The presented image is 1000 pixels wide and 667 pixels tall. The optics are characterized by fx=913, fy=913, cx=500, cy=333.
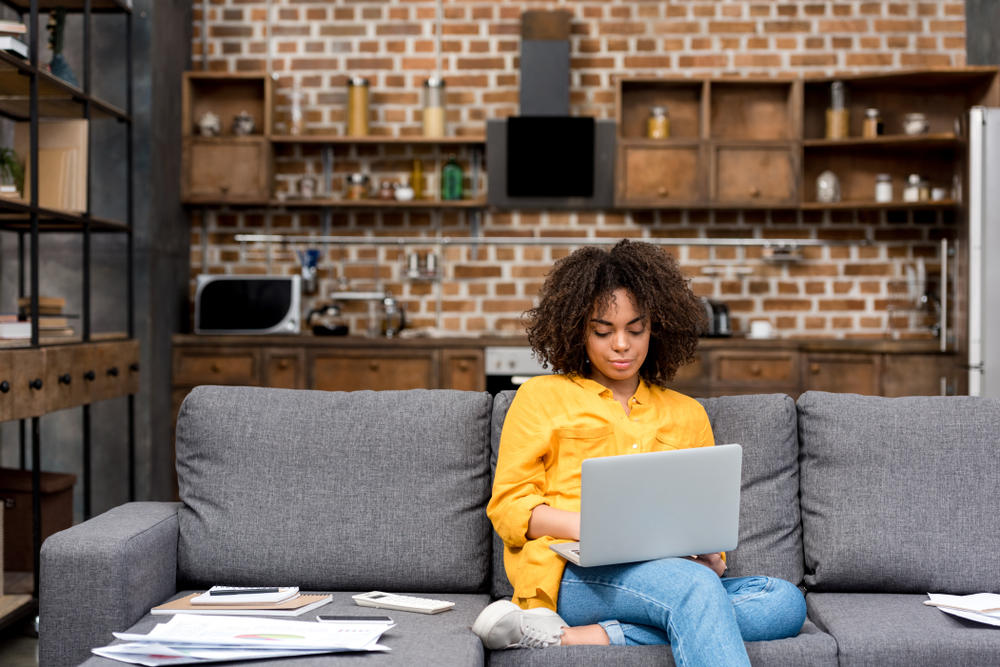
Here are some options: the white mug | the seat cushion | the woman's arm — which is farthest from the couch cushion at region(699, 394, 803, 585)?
the white mug

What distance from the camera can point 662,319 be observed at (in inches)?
74.5

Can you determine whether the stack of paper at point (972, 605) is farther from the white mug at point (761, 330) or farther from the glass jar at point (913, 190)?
the glass jar at point (913, 190)

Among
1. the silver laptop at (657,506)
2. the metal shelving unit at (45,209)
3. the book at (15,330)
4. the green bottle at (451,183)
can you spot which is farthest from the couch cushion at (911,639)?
the green bottle at (451,183)

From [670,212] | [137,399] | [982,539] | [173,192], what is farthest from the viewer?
[670,212]

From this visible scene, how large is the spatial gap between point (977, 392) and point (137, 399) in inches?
144

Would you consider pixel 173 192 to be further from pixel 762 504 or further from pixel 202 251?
pixel 762 504

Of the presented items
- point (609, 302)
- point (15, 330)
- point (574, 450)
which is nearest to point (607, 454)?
point (574, 450)

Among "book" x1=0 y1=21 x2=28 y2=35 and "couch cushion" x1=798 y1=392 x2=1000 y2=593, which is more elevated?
"book" x1=0 y1=21 x2=28 y2=35

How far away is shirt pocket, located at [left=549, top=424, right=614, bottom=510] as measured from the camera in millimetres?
1821

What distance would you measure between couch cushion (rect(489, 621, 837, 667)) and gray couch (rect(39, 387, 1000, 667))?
0.16 metres

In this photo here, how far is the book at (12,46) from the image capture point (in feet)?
8.96

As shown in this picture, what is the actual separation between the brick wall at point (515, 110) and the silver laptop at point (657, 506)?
3241 mm

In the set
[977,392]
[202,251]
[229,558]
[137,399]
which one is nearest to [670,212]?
[977,392]

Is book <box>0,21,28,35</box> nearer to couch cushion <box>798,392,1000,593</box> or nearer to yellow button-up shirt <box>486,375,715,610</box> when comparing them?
yellow button-up shirt <box>486,375,715,610</box>
